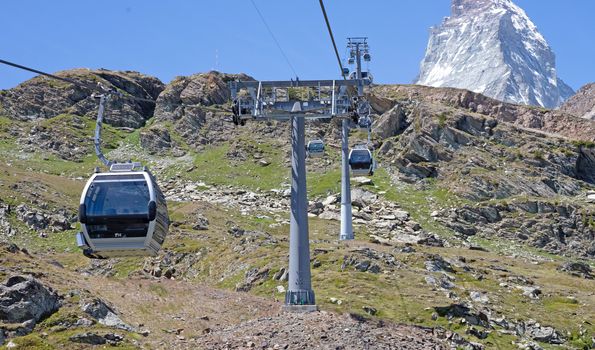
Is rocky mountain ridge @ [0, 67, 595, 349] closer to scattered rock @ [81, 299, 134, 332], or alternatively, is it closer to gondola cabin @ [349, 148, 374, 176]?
scattered rock @ [81, 299, 134, 332]

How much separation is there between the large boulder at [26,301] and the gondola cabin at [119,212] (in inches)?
344

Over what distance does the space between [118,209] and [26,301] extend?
10.9 meters

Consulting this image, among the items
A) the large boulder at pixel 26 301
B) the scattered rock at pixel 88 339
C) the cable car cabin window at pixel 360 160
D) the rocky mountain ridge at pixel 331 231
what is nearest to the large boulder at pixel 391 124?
the rocky mountain ridge at pixel 331 231

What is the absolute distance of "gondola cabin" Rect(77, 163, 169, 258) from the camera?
2972cm

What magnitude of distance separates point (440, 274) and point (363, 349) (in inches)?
954

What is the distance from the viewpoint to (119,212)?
29766 mm

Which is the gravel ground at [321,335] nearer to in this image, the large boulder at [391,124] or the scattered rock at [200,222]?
the scattered rock at [200,222]

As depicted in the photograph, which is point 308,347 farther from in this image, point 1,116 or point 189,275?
point 1,116

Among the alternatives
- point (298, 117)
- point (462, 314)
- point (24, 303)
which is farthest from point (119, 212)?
point (462, 314)

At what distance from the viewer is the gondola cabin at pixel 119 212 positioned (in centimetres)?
2972

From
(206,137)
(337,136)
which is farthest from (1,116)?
(337,136)

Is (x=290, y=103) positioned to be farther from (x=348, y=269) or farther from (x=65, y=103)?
(x=65, y=103)

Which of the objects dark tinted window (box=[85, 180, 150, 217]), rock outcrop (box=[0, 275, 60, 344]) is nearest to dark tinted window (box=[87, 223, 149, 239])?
dark tinted window (box=[85, 180, 150, 217])

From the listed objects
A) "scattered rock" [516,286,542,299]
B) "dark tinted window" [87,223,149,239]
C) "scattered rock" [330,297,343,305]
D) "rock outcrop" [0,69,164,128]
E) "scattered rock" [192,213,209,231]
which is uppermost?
"rock outcrop" [0,69,164,128]
